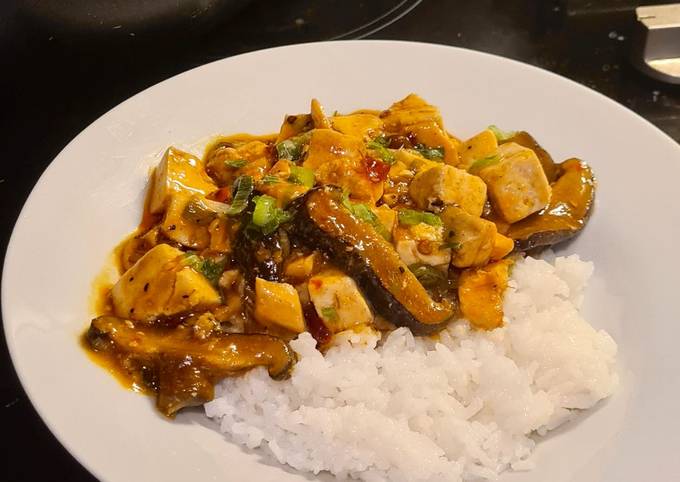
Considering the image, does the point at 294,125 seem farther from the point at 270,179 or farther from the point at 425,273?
the point at 425,273

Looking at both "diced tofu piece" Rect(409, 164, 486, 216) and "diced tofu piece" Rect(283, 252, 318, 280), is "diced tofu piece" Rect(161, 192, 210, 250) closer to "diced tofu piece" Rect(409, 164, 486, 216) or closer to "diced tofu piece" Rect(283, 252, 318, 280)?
"diced tofu piece" Rect(283, 252, 318, 280)

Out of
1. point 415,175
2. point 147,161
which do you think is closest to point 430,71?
point 415,175

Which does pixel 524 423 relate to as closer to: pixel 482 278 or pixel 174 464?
pixel 482 278

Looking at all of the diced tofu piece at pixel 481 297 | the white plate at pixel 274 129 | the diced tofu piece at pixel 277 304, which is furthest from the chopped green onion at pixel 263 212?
the diced tofu piece at pixel 481 297

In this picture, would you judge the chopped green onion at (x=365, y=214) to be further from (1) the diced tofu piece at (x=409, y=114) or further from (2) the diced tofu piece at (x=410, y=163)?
(1) the diced tofu piece at (x=409, y=114)

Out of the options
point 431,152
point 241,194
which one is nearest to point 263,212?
point 241,194
